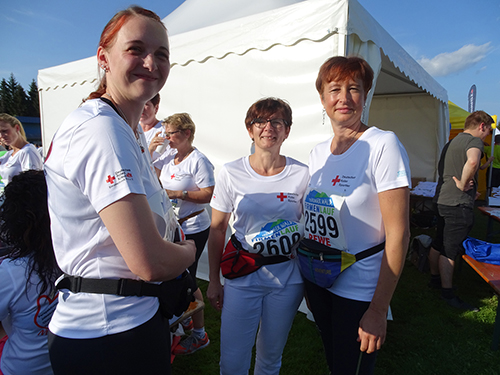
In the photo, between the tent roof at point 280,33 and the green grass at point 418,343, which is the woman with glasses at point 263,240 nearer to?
the green grass at point 418,343

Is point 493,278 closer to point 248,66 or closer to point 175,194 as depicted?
point 175,194

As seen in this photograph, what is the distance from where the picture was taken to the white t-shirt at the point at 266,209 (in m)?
1.57

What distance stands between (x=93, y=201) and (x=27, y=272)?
876 millimetres

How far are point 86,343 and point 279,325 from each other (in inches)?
39.8

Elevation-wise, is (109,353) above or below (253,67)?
below

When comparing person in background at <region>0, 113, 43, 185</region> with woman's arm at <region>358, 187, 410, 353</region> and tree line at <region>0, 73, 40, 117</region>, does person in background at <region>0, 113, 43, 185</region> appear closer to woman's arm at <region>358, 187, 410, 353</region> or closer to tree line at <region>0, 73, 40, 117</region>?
woman's arm at <region>358, 187, 410, 353</region>

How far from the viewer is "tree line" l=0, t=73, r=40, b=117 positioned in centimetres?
4478

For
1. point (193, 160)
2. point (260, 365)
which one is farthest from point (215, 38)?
point (260, 365)

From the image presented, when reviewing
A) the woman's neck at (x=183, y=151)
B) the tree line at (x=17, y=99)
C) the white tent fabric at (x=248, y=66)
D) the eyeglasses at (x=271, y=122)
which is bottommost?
the woman's neck at (x=183, y=151)

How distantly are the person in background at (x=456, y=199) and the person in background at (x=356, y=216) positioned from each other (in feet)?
8.22

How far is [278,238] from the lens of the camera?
1557mm

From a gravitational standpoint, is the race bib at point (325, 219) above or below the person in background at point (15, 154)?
below

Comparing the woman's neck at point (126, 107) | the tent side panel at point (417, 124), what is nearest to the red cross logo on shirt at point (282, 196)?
the woman's neck at point (126, 107)

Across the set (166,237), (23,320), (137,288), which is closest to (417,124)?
(166,237)
